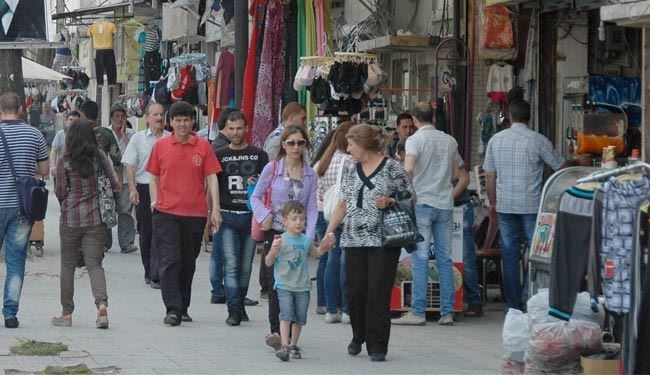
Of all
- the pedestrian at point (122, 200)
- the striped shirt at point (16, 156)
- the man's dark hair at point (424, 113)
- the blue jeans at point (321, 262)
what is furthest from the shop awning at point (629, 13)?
the pedestrian at point (122, 200)

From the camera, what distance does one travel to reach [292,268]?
409 inches

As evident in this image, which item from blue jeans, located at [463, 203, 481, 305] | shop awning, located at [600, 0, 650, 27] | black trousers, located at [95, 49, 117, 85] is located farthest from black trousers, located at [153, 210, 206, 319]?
black trousers, located at [95, 49, 117, 85]

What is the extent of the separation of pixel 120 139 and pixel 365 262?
29.0ft

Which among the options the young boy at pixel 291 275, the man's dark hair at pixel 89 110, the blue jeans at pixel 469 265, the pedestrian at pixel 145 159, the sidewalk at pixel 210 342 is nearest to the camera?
the sidewalk at pixel 210 342

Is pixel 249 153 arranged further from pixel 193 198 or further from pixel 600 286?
pixel 600 286

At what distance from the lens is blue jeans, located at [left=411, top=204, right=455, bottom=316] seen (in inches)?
480

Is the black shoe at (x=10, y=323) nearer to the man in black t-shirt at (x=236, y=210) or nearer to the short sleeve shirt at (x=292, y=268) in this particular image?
the man in black t-shirt at (x=236, y=210)

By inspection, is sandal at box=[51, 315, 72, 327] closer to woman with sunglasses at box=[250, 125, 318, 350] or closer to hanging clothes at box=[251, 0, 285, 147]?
woman with sunglasses at box=[250, 125, 318, 350]

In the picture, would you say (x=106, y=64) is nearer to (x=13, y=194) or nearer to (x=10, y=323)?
(x=13, y=194)

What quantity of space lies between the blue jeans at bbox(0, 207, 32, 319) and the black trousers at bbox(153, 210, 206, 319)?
3.64 feet

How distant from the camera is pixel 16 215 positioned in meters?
11.7

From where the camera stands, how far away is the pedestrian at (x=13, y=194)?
1170 centimetres

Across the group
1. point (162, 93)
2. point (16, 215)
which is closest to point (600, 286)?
point (16, 215)

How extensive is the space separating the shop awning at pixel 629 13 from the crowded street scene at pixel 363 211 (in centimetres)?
2
